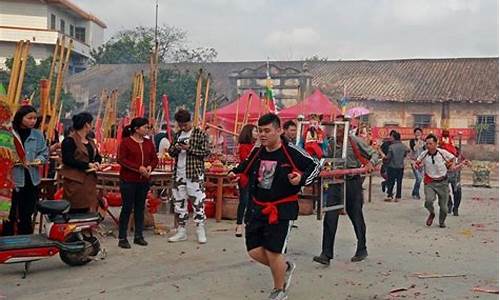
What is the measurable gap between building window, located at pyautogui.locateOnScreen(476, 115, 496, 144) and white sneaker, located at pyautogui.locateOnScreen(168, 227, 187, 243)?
74.2 ft

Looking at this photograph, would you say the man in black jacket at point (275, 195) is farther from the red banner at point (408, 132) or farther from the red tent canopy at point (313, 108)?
the red banner at point (408, 132)

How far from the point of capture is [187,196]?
766cm

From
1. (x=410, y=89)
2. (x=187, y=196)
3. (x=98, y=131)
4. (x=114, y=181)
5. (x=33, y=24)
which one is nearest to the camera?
(x=187, y=196)

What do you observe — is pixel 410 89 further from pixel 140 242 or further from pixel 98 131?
pixel 140 242

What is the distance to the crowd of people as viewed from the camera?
5.05m

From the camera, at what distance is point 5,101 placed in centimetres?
568

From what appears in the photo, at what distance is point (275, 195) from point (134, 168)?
251 centimetres

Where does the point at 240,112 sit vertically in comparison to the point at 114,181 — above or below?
above

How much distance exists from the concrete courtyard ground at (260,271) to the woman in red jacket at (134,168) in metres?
0.44

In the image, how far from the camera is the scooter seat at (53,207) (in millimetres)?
6004

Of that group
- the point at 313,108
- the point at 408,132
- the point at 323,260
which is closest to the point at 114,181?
the point at 323,260

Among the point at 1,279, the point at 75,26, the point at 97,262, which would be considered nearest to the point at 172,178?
the point at 97,262

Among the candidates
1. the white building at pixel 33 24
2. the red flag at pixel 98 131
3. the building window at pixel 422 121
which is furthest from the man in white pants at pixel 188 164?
the white building at pixel 33 24

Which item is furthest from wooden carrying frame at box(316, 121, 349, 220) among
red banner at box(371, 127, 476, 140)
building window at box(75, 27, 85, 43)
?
building window at box(75, 27, 85, 43)
